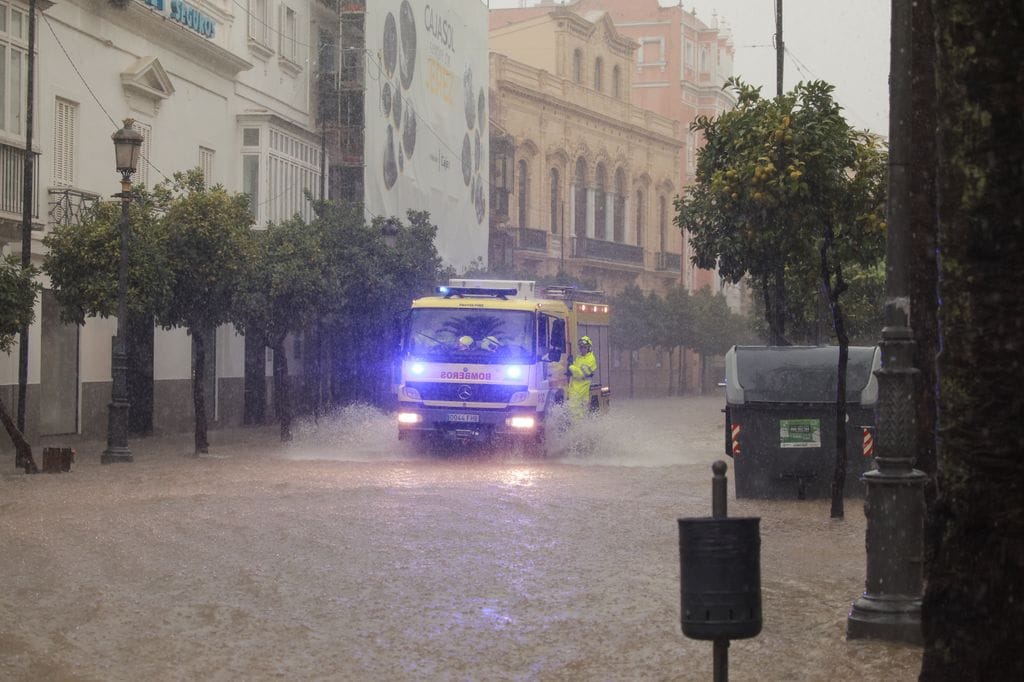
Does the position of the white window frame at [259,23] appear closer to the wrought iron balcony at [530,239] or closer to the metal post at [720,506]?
the wrought iron balcony at [530,239]

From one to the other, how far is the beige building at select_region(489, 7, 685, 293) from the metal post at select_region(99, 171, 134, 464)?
119ft

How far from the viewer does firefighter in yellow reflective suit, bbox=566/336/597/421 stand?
24.3 metres

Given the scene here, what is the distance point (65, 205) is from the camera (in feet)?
82.2

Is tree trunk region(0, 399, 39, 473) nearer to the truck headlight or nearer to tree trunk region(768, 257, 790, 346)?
the truck headlight

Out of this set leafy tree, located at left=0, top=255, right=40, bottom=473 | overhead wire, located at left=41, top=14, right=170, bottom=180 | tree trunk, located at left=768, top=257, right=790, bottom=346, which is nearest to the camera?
leafy tree, located at left=0, top=255, right=40, bottom=473

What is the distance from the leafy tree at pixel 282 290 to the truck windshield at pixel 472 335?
12.1 feet

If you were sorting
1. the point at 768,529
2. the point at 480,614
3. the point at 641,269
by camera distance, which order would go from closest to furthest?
the point at 480,614, the point at 768,529, the point at 641,269

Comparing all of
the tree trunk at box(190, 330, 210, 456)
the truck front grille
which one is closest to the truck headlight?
the truck front grille

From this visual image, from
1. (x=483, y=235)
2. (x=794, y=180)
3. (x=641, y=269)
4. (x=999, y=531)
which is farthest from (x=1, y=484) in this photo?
(x=641, y=269)

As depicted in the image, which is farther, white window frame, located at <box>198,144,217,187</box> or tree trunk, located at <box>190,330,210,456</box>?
white window frame, located at <box>198,144,217,187</box>

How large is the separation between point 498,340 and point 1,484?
745 centimetres

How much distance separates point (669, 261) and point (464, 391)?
52.4 metres

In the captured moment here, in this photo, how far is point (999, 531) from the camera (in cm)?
502

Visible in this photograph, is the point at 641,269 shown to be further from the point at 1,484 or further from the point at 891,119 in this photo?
the point at 891,119
